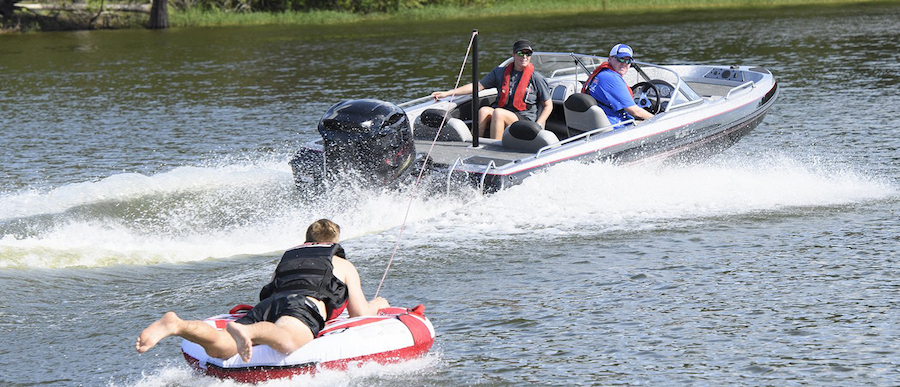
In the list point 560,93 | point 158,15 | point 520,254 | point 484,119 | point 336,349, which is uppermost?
point 560,93

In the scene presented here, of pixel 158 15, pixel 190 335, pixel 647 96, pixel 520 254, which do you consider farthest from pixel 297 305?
pixel 158 15

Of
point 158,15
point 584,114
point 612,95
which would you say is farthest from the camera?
point 158,15

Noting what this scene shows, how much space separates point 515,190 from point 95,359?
13.6ft

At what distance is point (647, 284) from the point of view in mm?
7293

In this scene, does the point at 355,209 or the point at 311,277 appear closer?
the point at 311,277

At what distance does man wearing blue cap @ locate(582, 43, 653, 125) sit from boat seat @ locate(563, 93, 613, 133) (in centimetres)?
14

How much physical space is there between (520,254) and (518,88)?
2.69m

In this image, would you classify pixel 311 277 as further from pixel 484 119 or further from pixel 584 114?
pixel 484 119

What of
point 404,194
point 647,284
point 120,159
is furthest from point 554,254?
point 120,159

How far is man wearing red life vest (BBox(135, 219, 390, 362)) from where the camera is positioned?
4.93 m

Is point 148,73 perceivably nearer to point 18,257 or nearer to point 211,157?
point 211,157

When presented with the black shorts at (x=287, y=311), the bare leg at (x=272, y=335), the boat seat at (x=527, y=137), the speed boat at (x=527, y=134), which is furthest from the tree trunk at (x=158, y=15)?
the bare leg at (x=272, y=335)

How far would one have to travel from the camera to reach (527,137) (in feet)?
31.6

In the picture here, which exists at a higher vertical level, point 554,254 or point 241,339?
point 241,339
